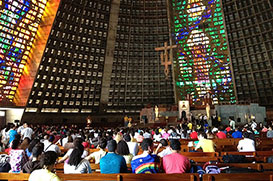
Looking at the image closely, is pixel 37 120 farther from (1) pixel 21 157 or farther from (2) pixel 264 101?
(2) pixel 264 101

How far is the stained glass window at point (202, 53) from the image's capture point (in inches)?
1146

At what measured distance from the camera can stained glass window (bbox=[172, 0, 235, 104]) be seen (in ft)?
95.5

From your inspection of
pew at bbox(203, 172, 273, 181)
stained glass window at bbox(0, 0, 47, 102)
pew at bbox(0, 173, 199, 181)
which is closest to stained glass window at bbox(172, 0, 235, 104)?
stained glass window at bbox(0, 0, 47, 102)

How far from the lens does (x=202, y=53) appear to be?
3042 centimetres

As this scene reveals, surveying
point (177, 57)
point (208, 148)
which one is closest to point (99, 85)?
point (177, 57)

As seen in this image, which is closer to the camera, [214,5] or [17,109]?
[17,109]

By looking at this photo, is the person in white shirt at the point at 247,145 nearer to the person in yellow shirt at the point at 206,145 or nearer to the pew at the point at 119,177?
the person in yellow shirt at the point at 206,145

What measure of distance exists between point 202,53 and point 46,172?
103 ft

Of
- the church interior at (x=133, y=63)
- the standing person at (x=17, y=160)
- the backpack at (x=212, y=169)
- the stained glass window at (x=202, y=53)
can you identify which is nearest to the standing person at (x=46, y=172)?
the standing person at (x=17, y=160)

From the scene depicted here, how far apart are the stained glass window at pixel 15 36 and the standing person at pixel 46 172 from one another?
2221 centimetres

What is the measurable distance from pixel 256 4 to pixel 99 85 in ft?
82.2

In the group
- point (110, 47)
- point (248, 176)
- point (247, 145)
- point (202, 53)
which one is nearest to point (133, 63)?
point (110, 47)

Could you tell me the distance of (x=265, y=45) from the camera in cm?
2580

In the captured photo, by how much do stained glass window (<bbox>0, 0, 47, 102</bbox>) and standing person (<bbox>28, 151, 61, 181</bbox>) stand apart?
22.2 m
